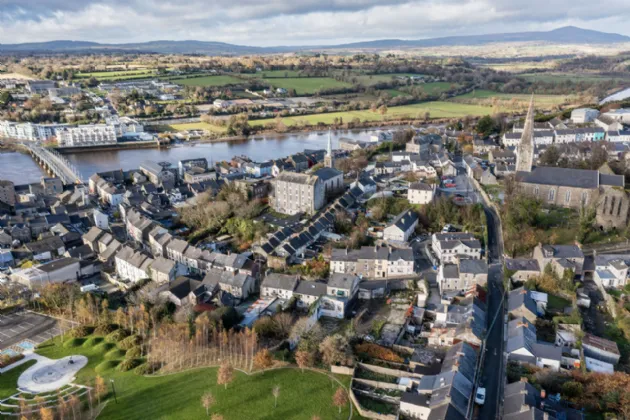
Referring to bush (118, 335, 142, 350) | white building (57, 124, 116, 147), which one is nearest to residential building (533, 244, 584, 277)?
bush (118, 335, 142, 350)

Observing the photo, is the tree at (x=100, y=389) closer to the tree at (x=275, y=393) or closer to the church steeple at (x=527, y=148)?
the tree at (x=275, y=393)

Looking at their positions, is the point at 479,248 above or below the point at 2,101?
below

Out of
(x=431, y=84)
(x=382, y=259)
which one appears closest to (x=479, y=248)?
(x=382, y=259)

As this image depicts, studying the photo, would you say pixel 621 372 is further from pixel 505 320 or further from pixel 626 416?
pixel 505 320

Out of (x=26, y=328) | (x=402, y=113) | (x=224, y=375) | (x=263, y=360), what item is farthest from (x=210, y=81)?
(x=224, y=375)

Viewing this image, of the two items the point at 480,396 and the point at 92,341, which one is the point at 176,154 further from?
the point at 480,396

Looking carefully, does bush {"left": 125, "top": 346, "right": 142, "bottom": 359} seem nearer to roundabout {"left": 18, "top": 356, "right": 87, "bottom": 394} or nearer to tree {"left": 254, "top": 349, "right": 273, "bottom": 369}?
roundabout {"left": 18, "top": 356, "right": 87, "bottom": 394}

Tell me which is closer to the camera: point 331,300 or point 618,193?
point 331,300
